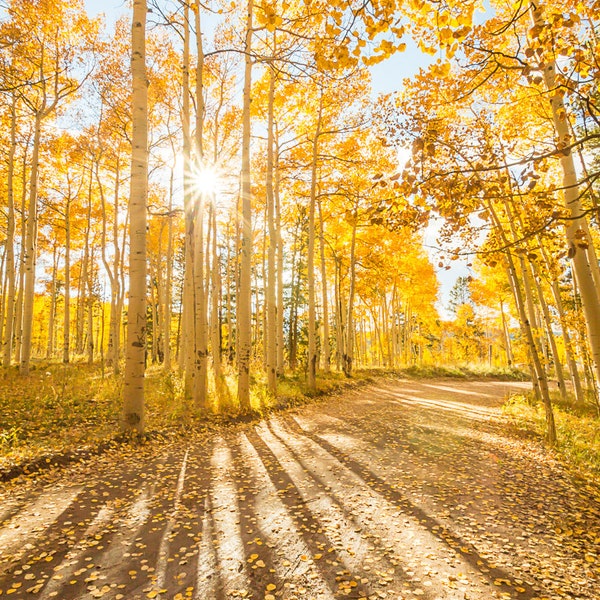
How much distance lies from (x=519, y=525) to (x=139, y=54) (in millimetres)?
9193

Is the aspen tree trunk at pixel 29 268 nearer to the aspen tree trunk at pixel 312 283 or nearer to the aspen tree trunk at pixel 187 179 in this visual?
the aspen tree trunk at pixel 187 179

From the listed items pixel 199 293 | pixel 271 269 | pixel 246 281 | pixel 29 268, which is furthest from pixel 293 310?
pixel 29 268

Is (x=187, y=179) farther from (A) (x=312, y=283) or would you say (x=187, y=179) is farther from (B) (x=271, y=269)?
(A) (x=312, y=283)

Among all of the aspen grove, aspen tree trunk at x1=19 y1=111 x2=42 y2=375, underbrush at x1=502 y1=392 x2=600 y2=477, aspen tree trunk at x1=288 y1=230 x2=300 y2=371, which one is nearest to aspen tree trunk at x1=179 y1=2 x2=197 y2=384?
the aspen grove

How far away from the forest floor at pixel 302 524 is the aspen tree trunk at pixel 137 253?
79 cm

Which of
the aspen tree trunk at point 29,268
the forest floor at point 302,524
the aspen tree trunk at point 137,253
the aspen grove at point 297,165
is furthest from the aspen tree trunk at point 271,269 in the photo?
the aspen tree trunk at point 29,268

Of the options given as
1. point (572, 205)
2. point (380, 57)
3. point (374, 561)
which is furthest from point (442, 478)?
point (380, 57)

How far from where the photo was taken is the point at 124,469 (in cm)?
541

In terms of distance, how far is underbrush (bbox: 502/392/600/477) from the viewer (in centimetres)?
625

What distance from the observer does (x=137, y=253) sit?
6734 millimetres

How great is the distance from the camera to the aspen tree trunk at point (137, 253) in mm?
6668

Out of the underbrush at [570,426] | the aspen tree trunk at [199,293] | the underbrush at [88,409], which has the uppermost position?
the aspen tree trunk at [199,293]

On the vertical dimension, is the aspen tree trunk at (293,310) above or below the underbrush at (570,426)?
above

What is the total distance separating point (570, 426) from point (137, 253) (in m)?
9.69
